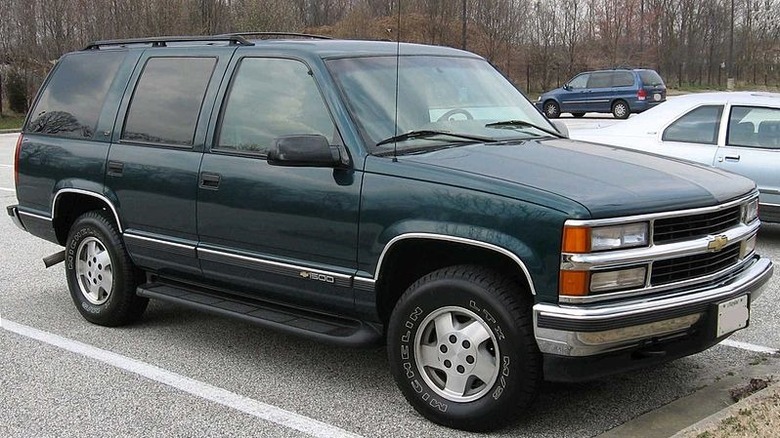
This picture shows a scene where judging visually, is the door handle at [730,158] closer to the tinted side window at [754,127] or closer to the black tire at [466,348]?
the tinted side window at [754,127]

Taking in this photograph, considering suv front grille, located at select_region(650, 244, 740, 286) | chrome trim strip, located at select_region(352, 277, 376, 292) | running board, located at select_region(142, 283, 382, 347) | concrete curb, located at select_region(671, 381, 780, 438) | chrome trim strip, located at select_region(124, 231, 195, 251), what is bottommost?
concrete curb, located at select_region(671, 381, 780, 438)

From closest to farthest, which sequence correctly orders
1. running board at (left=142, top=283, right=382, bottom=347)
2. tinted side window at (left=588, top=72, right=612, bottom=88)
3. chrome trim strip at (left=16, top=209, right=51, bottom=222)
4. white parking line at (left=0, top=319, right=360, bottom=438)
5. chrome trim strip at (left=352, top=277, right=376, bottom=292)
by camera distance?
white parking line at (left=0, top=319, right=360, bottom=438) < chrome trim strip at (left=352, top=277, right=376, bottom=292) < running board at (left=142, top=283, right=382, bottom=347) < chrome trim strip at (left=16, top=209, right=51, bottom=222) < tinted side window at (left=588, top=72, right=612, bottom=88)

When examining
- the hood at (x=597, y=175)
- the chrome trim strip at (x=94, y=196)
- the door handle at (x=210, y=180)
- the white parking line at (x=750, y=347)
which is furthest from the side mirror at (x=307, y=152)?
the white parking line at (x=750, y=347)

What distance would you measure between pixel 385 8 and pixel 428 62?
39.7 ft

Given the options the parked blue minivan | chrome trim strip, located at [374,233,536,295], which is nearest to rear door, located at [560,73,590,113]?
the parked blue minivan

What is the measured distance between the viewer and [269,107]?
4789mm

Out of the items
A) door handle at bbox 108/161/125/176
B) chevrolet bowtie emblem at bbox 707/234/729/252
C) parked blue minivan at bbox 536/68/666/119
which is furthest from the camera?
parked blue minivan at bbox 536/68/666/119

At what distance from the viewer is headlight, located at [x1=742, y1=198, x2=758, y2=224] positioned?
14.2ft

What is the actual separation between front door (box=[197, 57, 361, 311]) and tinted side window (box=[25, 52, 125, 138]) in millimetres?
1305

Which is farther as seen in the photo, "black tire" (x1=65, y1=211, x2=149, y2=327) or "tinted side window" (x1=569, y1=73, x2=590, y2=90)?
"tinted side window" (x1=569, y1=73, x2=590, y2=90)

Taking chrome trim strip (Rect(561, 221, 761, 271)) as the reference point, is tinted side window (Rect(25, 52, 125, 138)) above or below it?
above

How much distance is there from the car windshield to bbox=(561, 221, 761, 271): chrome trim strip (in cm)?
119

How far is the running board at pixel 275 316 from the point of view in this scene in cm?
431

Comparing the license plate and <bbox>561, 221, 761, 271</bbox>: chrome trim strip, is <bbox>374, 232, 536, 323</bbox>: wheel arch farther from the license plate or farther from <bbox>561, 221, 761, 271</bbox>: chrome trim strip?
the license plate
